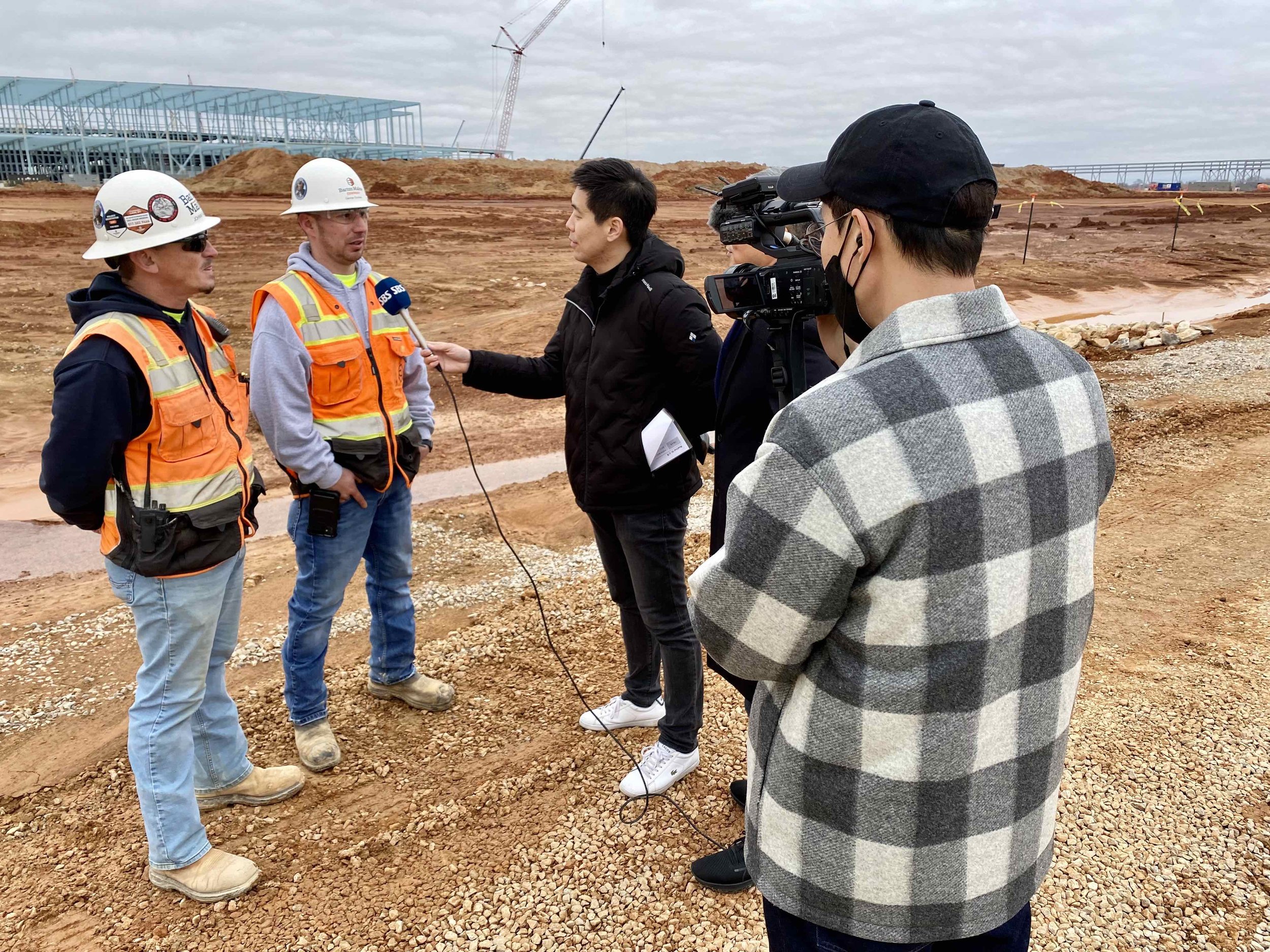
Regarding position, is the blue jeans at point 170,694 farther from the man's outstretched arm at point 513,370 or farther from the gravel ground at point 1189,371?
the gravel ground at point 1189,371

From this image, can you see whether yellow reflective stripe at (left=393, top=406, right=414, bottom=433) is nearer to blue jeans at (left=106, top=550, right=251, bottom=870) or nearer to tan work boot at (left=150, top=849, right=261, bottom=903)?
blue jeans at (left=106, top=550, right=251, bottom=870)

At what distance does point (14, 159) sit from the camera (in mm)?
49094

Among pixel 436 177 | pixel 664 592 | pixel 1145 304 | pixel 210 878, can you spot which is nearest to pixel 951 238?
pixel 664 592

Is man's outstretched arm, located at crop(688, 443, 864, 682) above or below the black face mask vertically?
below

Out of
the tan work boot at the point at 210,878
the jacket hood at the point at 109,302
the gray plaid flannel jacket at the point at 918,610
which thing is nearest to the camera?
the gray plaid flannel jacket at the point at 918,610

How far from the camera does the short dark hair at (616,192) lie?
120 inches

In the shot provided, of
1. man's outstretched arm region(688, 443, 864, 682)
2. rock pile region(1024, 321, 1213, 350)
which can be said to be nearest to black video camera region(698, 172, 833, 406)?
man's outstretched arm region(688, 443, 864, 682)

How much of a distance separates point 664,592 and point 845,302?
1.87 m

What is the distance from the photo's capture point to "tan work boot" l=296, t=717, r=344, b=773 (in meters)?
3.53

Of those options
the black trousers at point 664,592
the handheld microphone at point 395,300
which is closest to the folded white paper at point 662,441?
the black trousers at point 664,592

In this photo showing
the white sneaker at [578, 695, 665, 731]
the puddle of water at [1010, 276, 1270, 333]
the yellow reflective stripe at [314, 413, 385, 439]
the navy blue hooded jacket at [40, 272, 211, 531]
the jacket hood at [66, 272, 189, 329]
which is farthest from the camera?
the puddle of water at [1010, 276, 1270, 333]

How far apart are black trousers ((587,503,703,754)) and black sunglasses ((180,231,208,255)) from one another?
158 centimetres

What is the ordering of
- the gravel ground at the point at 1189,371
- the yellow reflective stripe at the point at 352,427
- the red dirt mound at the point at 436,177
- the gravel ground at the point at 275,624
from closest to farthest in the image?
1. the yellow reflective stripe at the point at 352,427
2. the gravel ground at the point at 275,624
3. the gravel ground at the point at 1189,371
4. the red dirt mound at the point at 436,177

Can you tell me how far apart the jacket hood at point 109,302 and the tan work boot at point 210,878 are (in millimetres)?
1786
